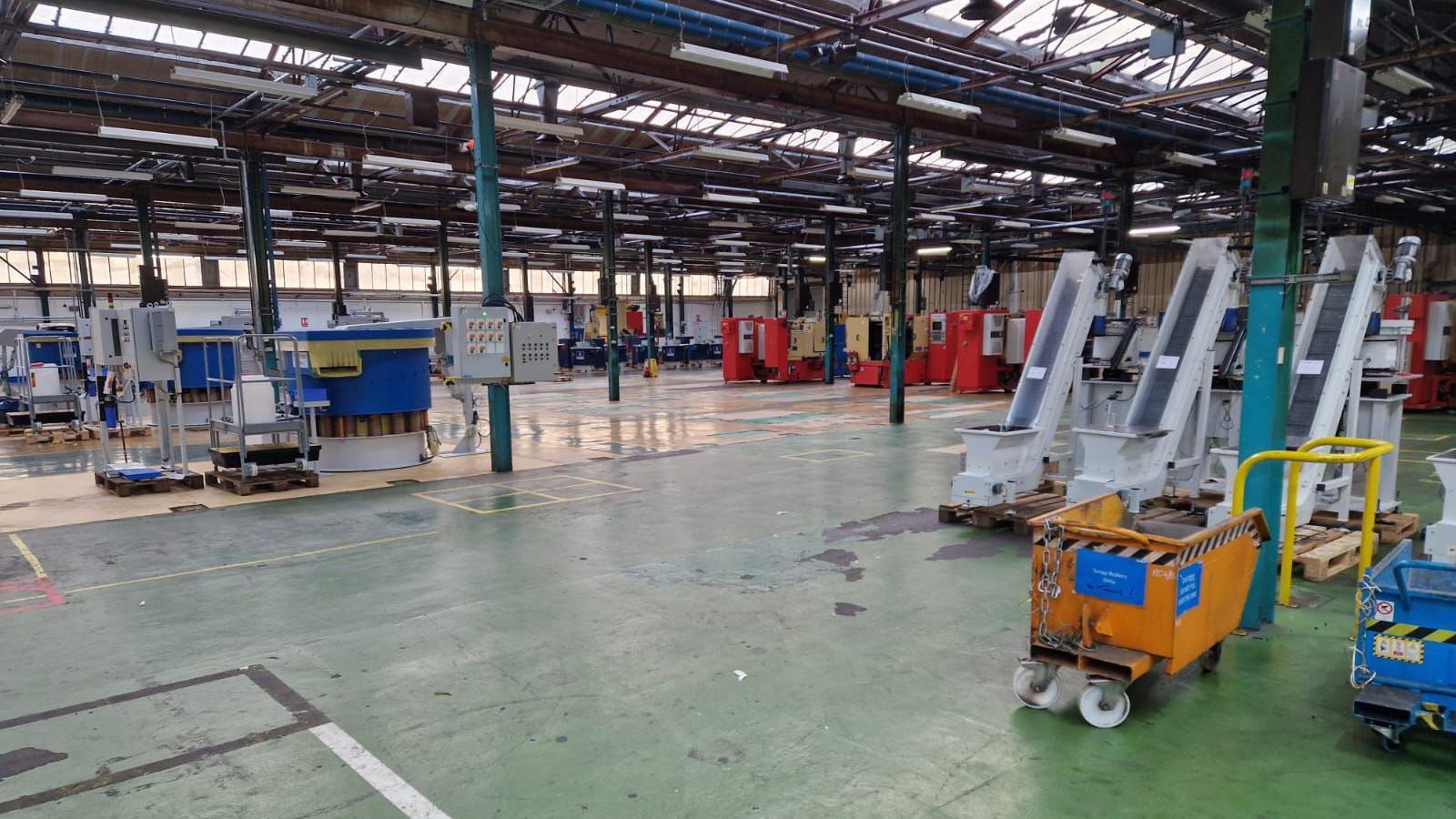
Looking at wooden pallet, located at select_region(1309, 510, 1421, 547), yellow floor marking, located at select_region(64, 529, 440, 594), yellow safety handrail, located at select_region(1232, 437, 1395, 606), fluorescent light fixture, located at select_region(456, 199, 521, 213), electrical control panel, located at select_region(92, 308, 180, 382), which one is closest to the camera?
yellow safety handrail, located at select_region(1232, 437, 1395, 606)

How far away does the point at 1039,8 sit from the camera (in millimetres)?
11594

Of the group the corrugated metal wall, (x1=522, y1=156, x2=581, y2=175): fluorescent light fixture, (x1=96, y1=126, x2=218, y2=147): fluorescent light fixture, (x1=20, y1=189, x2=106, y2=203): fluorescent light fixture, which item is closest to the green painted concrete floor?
(x1=96, y1=126, x2=218, y2=147): fluorescent light fixture

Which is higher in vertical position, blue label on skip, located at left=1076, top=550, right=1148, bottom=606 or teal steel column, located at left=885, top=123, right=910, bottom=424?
teal steel column, located at left=885, top=123, right=910, bottom=424

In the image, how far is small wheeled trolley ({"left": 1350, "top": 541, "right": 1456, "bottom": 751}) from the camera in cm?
346

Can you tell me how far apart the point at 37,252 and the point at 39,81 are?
24132 mm

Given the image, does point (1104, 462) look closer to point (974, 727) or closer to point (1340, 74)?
point (1340, 74)

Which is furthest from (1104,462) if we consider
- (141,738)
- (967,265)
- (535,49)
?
(967,265)

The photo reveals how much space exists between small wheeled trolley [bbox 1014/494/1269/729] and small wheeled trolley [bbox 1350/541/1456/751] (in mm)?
628

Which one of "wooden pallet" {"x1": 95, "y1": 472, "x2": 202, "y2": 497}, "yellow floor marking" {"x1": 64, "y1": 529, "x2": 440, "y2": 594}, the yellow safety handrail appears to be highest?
the yellow safety handrail

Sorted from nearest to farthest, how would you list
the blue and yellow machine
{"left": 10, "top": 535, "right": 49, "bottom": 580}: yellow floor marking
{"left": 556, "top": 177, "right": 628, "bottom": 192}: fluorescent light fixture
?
{"left": 10, "top": 535, "right": 49, "bottom": 580}: yellow floor marking
the blue and yellow machine
{"left": 556, "top": 177, "right": 628, "bottom": 192}: fluorescent light fixture

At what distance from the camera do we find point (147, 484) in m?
9.86

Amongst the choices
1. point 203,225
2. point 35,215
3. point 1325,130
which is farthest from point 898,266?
point 35,215

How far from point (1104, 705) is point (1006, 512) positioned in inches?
153

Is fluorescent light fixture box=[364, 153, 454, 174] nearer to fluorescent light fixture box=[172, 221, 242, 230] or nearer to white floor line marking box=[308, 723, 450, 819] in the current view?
fluorescent light fixture box=[172, 221, 242, 230]
